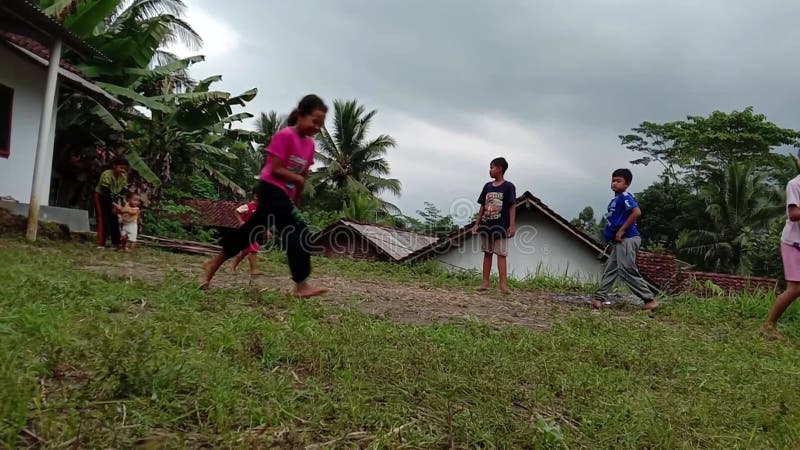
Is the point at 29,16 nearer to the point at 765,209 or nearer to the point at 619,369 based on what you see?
the point at 619,369

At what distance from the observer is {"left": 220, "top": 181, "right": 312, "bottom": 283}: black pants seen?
14.5ft

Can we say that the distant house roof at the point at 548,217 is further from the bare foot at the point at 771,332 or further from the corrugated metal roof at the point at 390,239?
the bare foot at the point at 771,332

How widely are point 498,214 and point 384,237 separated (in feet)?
47.5

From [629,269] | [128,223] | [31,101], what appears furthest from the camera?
[31,101]

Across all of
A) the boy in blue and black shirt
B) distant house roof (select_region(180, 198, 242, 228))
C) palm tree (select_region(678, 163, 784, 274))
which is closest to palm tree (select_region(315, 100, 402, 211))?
distant house roof (select_region(180, 198, 242, 228))

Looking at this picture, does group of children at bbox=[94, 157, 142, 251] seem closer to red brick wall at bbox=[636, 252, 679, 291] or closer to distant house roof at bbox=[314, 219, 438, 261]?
distant house roof at bbox=[314, 219, 438, 261]

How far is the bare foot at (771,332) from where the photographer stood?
5188 mm

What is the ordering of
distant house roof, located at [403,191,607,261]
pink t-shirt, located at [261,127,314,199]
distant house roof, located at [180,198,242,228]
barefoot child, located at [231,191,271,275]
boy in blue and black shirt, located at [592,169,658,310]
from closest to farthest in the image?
1. pink t-shirt, located at [261,127,314,199]
2. boy in blue and black shirt, located at [592,169,658,310]
3. barefoot child, located at [231,191,271,275]
4. distant house roof, located at [403,191,607,261]
5. distant house roof, located at [180,198,242,228]

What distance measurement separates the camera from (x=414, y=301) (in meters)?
5.75

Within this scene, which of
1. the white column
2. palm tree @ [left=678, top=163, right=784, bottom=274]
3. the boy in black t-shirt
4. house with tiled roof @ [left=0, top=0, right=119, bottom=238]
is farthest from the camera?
palm tree @ [left=678, top=163, right=784, bottom=274]

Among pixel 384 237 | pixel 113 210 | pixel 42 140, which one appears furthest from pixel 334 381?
pixel 384 237

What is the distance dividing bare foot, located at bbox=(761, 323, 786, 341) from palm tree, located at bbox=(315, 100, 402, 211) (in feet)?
95.3

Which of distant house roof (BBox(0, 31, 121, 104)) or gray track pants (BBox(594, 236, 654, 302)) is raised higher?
distant house roof (BBox(0, 31, 121, 104))

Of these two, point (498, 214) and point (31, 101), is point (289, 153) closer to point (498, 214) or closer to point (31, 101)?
point (498, 214)
